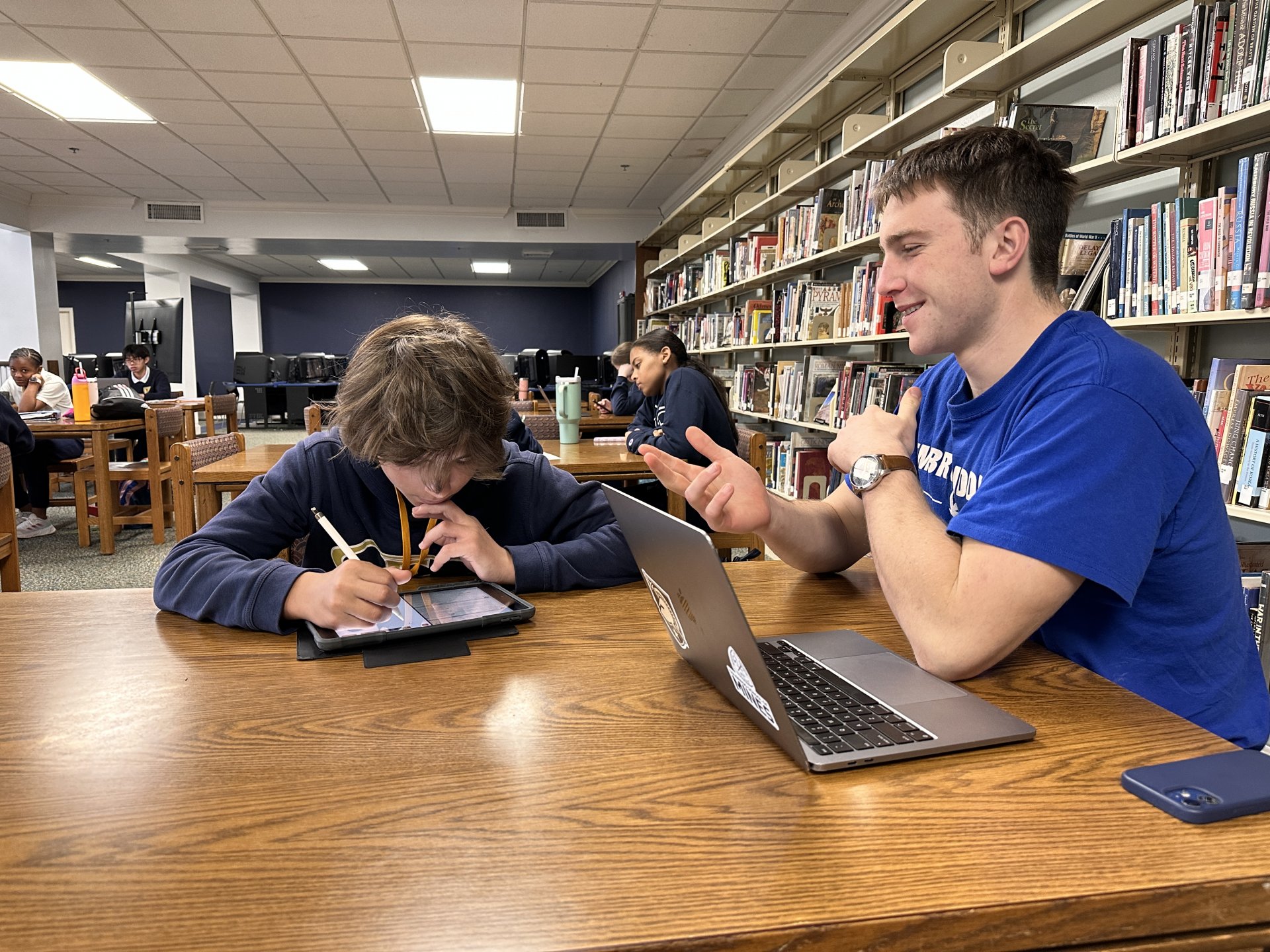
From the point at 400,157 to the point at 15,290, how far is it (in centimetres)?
476

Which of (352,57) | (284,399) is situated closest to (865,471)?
(352,57)

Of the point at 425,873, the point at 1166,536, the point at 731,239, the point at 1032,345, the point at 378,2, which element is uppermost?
the point at 378,2

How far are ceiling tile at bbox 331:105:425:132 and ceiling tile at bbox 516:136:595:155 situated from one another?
0.78 meters

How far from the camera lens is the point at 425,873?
19.4 inches

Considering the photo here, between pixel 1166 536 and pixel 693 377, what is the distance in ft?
8.52

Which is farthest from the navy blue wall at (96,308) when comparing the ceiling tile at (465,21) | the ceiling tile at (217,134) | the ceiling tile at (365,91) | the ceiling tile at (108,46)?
the ceiling tile at (465,21)

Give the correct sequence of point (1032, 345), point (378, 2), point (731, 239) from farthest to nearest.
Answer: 1. point (731, 239)
2. point (378, 2)
3. point (1032, 345)

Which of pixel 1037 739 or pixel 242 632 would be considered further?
pixel 242 632

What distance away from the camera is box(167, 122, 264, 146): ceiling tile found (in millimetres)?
5547

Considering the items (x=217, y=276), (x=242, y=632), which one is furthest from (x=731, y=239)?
(x=217, y=276)

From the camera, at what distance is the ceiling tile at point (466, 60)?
13.7 feet

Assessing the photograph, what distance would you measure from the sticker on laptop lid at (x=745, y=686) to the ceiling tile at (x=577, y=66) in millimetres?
4278

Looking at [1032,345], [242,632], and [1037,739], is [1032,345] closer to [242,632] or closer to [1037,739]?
[1037,739]

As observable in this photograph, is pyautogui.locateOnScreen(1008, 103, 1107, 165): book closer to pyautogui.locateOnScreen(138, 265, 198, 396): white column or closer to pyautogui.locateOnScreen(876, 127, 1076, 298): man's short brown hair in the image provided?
pyautogui.locateOnScreen(876, 127, 1076, 298): man's short brown hair
